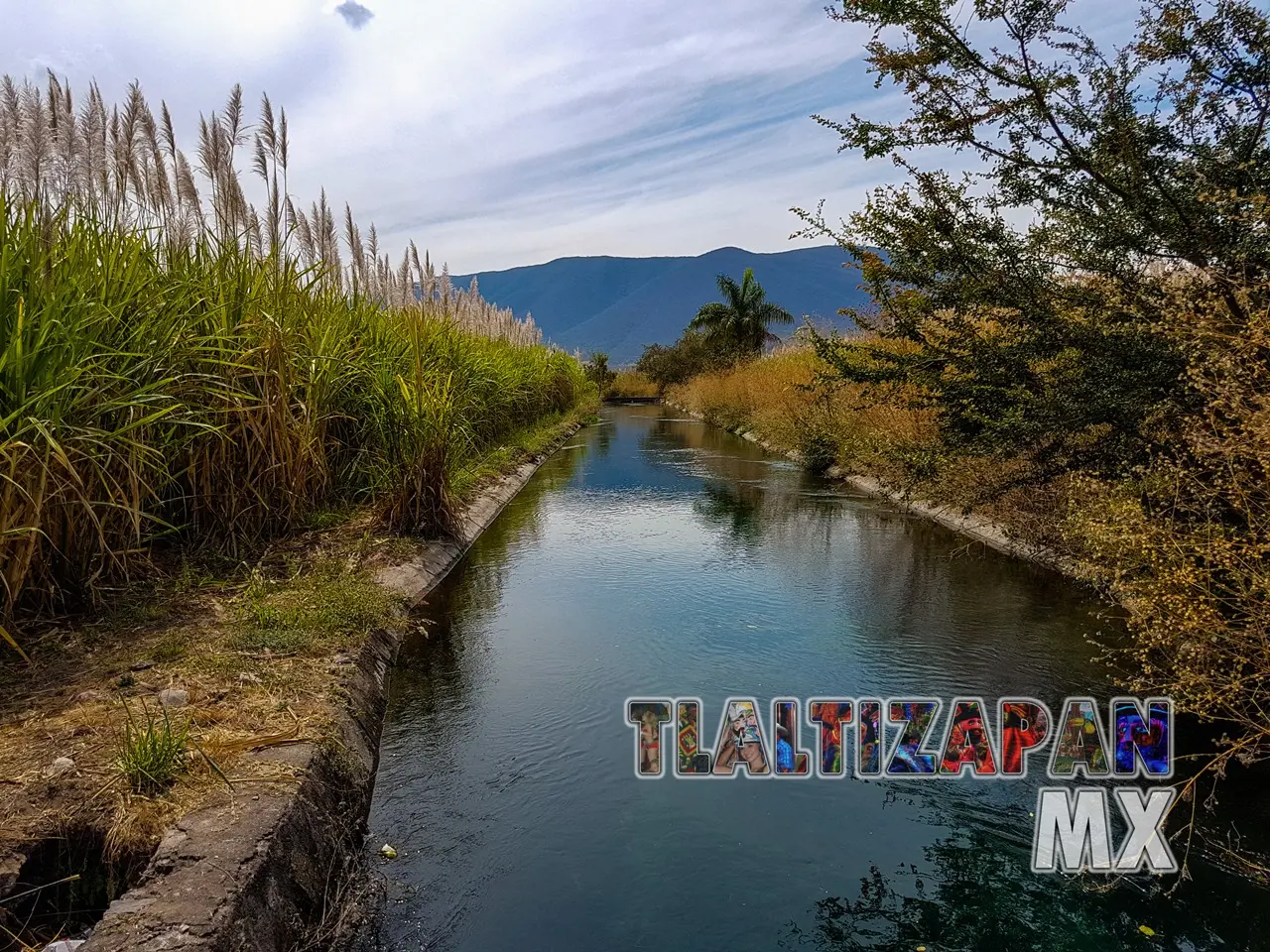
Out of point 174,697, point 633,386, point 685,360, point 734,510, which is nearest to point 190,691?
point 174,697

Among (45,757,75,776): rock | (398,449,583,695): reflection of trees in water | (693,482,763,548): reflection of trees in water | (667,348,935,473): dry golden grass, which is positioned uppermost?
(667,348,935,473): dry golden grass

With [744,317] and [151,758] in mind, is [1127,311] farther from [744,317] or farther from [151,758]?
[744,317]

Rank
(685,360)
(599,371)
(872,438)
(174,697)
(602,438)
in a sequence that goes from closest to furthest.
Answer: (174,697), (872,438), (602,438), (685,360), (599,371)

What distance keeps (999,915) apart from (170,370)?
4.55 m

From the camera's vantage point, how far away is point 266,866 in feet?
7.66

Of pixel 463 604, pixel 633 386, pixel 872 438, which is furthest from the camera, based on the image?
pixel 633 386

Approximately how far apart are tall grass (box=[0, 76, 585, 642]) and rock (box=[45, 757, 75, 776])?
97 centimetres

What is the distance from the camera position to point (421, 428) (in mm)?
6492

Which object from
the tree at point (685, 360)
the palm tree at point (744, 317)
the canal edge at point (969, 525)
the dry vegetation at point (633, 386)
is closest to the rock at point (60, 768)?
the canal edge at point (969, 525)

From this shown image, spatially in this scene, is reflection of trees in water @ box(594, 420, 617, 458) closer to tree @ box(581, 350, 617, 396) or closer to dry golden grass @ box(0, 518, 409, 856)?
dry golden grass @ box(0, 518, 409, 856)

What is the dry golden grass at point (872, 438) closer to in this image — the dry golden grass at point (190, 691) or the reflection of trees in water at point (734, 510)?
the reflection of trees in water at point (734, 510)

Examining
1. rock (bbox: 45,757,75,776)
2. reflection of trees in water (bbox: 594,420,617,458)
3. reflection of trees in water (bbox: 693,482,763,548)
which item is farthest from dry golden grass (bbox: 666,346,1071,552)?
rock (bbox: 45,757,75,776)

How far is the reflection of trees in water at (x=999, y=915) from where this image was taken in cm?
258

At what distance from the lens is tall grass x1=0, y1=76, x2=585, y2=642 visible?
11.8 ft
